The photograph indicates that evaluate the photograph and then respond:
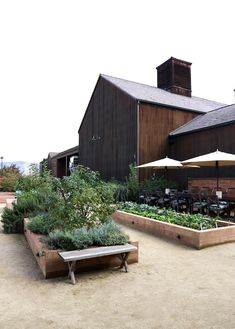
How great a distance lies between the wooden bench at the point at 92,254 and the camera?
4035 mm

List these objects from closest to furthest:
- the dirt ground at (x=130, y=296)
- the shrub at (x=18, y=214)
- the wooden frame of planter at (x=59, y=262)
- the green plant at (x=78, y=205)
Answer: the dirt ground at (x=130, y=296) < the wooden frame of planter at (x=59, y=262) < the green plant at (x=78, y=205) < the shrub at (x=18, y=214)

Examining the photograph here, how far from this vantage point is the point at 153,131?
51.7 feet

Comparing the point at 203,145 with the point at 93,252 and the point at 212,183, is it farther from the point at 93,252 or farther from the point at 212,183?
the point at 93,252

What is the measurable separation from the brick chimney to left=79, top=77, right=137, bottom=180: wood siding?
16.3 feet

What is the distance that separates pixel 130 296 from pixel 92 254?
85 cm

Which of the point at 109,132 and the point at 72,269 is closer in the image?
the point at 72,269

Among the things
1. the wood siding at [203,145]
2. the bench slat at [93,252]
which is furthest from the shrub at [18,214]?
the wood siding at [203,145]

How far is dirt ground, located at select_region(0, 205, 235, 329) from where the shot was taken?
297 cm

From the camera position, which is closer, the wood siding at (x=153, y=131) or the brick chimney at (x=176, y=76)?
the wood siding at (x=153, y=131)

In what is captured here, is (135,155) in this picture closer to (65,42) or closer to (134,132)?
(134,132)

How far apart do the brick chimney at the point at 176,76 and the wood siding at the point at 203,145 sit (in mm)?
6591

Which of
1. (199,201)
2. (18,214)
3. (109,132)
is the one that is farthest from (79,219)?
(109,132)

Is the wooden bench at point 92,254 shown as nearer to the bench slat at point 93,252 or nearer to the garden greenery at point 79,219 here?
the bench slat at point 93,252

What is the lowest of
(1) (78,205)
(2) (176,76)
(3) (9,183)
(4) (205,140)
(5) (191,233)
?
(5) (191,233)
